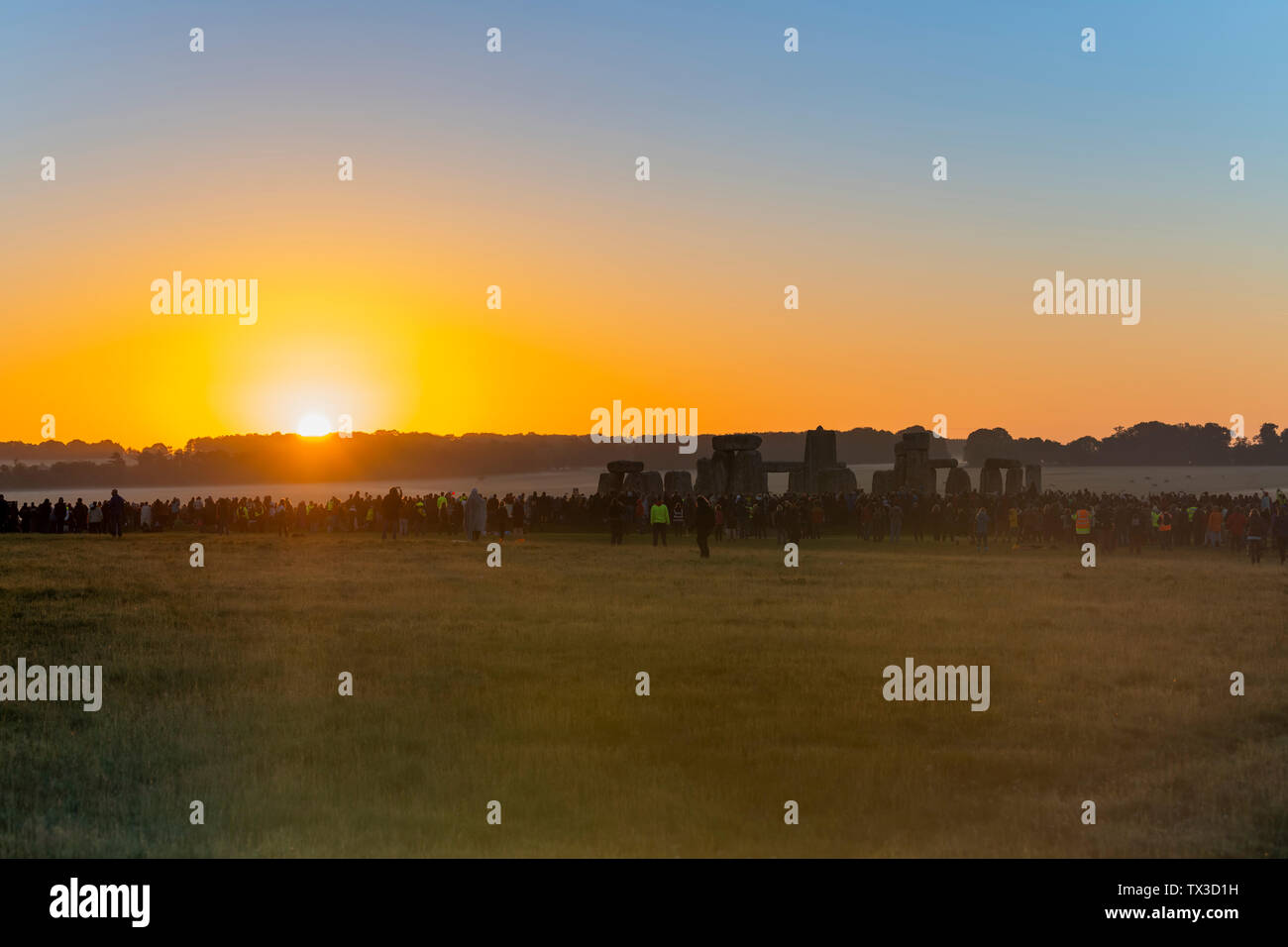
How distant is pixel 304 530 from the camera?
4916cm

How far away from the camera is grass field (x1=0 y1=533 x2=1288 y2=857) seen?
9.74m

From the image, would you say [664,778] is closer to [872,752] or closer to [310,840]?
[872,752]

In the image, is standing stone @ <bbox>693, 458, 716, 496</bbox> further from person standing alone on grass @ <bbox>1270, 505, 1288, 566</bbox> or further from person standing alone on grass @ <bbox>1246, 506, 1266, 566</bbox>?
person standing alone on grass @ <bbox>1246, 506, 1266, 566</bbox>

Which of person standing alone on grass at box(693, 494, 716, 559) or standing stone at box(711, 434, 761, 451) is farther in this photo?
standing stone at box(711, 434, 761, 451)

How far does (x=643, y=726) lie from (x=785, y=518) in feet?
94.8

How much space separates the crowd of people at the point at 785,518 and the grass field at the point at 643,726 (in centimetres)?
1595

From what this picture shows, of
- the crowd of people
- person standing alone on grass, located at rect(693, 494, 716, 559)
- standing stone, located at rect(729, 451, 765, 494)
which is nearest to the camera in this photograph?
person standing alone on grass, located at rect(693, 494, 716, 559)

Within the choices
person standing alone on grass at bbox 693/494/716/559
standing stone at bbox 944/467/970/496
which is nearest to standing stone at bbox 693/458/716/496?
standing stone at bbox 944/467/970/496

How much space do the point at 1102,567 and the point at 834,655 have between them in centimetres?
1731

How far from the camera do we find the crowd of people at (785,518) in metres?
39.7

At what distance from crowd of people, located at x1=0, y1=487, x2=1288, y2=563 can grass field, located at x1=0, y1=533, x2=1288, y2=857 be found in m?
16.0

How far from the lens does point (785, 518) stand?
41188 mm

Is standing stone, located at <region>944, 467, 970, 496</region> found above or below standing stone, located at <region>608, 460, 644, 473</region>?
below
